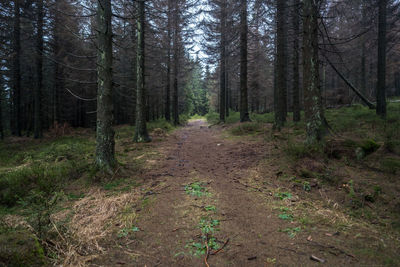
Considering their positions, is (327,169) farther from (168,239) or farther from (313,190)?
(168,239)

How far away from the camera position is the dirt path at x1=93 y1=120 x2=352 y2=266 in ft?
7.54

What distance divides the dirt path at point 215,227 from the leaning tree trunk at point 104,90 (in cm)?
164

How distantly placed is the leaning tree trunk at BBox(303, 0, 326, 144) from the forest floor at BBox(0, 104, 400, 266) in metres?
0.67

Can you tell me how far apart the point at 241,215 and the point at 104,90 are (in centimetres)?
457

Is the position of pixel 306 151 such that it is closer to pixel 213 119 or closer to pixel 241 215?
pixel 241 215

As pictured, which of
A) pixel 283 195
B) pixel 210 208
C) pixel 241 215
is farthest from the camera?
pixel 283 195

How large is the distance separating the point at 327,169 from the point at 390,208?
152 centimetres

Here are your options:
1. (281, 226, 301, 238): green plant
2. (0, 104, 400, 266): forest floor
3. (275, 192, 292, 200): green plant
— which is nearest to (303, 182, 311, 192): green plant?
(0, 104, 400, 266): forest floor

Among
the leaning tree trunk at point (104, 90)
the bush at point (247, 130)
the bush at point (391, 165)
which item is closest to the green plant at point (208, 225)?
the leaning tree trunk at point (104, 90)

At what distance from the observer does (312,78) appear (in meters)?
6.25

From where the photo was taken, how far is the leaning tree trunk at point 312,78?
6.17m

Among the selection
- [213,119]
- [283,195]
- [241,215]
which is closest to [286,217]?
[241,215]

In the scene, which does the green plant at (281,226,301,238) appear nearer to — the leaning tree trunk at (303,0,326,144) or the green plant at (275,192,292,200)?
the green plant at (275,192,292,200)

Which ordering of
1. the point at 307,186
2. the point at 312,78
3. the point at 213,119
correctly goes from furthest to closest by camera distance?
the point at 213,119
the point at 312,78
the point at 307,186
